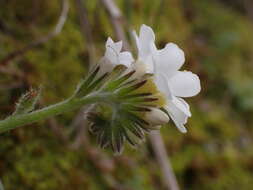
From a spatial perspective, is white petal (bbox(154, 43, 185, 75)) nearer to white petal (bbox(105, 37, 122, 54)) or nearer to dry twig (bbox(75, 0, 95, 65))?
white petal (bbox(105, 37, 122, 54))

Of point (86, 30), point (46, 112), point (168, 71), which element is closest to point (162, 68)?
point (168, 71)

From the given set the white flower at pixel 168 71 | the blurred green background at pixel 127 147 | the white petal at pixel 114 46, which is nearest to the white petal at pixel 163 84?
the white flower at pixel 168 71

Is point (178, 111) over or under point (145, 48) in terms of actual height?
under

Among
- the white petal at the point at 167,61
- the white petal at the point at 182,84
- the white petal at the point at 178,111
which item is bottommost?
the white petal at the point at 178,111

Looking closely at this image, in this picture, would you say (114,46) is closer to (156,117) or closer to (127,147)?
(156,117)

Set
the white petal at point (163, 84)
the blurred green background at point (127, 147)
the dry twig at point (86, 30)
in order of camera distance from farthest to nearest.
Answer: the dry twig at point (86, 30)
the blurred green background at point (127, 147)
the white petal at point (163, 84)

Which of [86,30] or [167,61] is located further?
[86,30]

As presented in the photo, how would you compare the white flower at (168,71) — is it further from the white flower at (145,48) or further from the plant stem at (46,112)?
the plant stem at (46,112)

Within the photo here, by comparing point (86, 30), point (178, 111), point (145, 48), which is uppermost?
point (86, 30)
